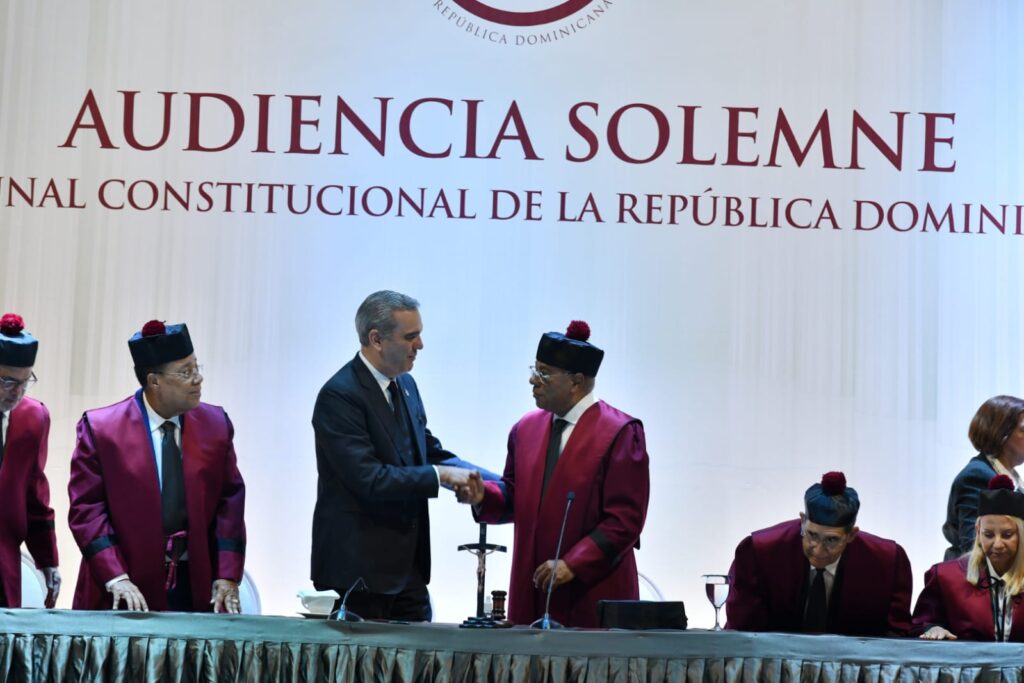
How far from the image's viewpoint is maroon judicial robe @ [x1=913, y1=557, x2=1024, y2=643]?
167 inches

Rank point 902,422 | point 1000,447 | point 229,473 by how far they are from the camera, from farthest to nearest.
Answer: point 902,422, point 1000,447, point 229,473

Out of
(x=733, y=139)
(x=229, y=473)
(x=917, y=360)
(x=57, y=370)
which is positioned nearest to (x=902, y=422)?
(x=917, y=360)

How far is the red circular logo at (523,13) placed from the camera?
592 centimetres

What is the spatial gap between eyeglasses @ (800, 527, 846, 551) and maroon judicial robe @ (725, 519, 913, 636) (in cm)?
10

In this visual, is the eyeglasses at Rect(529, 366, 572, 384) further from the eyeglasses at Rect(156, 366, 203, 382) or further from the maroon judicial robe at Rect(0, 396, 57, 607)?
the maroon judicial robe at Rect(0, 396, 57, 607)

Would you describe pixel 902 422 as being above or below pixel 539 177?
below

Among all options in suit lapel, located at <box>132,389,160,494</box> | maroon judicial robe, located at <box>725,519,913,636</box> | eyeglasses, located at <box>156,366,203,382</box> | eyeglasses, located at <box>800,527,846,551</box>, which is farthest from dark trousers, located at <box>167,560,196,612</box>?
eyeglasses, located at <box>800,527,846,551</box>

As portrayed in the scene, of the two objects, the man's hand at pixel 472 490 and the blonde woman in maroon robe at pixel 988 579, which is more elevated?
the man's hand at pixel 472 490

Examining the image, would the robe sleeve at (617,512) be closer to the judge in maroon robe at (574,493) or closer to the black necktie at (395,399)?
the judge in maroon robe at (574,493)

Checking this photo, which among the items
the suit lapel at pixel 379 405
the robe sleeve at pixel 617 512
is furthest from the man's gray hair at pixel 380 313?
the robe sleeve at pixel 617 512

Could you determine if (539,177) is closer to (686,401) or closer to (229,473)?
(686,401)

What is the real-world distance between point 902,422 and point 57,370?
3170 mm

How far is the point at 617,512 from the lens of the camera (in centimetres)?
455

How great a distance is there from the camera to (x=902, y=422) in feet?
19.0
